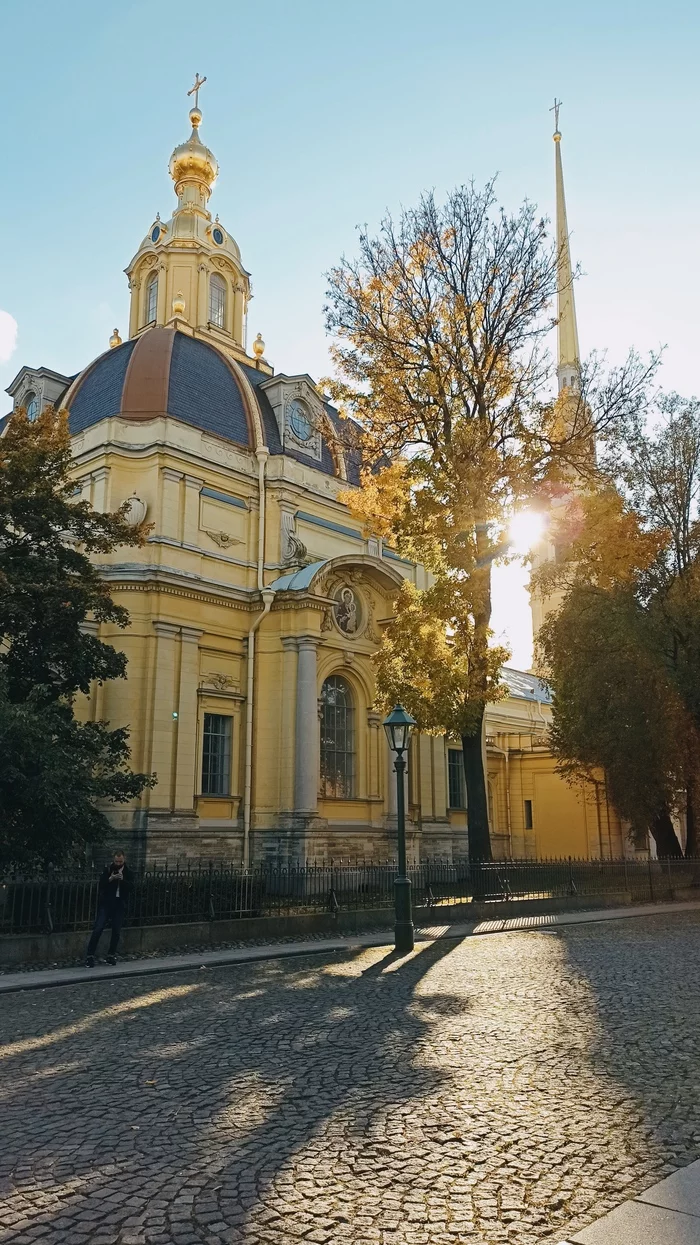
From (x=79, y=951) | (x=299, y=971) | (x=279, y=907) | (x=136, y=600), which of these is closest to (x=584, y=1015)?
(x=299, y=971)

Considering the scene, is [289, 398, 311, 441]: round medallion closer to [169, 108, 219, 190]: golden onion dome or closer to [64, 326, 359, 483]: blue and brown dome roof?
[64, 326, 359, 483]: blue and brown dome roof

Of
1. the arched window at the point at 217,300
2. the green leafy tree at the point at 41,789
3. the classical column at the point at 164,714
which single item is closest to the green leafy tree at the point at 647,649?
the classical column at the point at 164,714

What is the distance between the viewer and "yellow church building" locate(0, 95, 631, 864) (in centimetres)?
2503

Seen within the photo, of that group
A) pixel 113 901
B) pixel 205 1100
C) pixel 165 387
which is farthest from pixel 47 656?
pixel 205 1100

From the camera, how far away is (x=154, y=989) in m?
11.6

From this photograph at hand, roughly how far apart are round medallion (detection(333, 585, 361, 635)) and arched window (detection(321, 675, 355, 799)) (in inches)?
61.9

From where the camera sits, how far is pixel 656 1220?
4188 mm

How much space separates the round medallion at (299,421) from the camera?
30.7 m

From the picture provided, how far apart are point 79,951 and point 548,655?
21.1 metres

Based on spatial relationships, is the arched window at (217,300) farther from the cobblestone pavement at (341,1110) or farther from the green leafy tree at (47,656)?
the cobblestone pavement at (341,1110)

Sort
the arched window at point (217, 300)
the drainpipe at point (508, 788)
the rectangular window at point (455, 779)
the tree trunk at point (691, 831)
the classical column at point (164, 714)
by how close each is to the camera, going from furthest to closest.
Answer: the drainpipe at point (508, 788), the arched window at point (217, 300), the rectangular window at point (455, 779), the tree trunk at point (691, 831), the classical column at point (164, 714)

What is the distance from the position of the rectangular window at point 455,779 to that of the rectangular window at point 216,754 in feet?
34.4

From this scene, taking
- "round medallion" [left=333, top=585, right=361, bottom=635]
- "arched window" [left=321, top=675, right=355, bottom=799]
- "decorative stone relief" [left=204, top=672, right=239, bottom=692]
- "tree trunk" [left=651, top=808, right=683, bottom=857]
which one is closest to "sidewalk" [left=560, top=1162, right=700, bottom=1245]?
"decorative stone relief" [left=204, top=672, right=239, bottom=692]

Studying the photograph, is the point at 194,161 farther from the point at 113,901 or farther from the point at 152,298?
the point at 113,901
